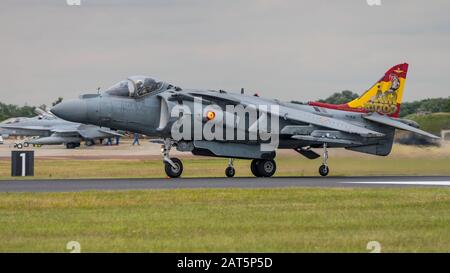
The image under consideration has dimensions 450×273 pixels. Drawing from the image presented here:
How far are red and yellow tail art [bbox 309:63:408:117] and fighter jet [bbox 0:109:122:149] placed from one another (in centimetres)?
3872

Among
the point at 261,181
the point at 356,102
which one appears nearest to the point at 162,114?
the point at 261,181

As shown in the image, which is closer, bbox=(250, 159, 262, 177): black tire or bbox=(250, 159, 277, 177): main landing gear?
bbox=(250, 159, 277, 177): main landing gear

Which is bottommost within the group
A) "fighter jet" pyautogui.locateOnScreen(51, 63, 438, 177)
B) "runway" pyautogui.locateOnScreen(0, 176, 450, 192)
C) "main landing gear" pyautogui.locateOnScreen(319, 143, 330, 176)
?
"runway" pyautogui.locateOnScreen(0, 176, 450, 192)

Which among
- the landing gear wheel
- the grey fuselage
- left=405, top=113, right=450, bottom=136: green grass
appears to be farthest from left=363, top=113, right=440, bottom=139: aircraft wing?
left=405, top=113, right=450, bottom=136: green grass

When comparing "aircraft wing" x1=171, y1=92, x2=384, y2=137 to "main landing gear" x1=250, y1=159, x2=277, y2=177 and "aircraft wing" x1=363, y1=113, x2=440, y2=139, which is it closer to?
"aircraft wing" x1=363, y1=113, x2=440, y2=139

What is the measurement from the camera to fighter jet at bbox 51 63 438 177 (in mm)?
27344

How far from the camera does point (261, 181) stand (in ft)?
84.0

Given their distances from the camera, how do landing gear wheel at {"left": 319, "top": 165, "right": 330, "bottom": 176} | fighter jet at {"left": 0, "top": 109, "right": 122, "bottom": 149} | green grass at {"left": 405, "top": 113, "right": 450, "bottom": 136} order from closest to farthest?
1. landing gear wheel at {"left": 319, "top": 165, "right": 330, "bottom": 176}
2. green grass at {"left": 405, "top": 113, "right": 450, "bottom": 136}
3. fighter jet at {"left": 0, "top": 109, "right": 122, "bottom": 149}

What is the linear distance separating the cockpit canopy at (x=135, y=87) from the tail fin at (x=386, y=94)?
7.55m

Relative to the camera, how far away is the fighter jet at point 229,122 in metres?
27.3

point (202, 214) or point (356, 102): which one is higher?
point (356, 102)

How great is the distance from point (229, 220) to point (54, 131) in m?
57.7
